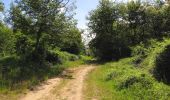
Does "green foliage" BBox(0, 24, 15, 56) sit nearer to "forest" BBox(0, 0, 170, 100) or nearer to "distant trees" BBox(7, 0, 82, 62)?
"forest" BBox(0, 0, 170, 100)

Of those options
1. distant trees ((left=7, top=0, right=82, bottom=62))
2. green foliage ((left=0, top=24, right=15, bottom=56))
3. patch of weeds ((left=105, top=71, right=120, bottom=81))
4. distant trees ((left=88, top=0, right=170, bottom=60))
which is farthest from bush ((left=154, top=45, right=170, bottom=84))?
distant trees ((left=88, top=0, right=170, bottom=60))

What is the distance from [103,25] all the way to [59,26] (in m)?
29.0

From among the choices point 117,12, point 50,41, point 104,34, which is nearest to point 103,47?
point 104,34

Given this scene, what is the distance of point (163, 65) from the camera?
84.4 ft

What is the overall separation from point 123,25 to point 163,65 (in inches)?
2062

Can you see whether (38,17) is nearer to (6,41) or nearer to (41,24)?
(41,24)

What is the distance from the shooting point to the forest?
2419 cm

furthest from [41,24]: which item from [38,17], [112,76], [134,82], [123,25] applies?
[123,25]

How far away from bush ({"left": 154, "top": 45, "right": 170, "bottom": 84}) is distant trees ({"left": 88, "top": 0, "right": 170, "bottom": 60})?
4370 centimetres

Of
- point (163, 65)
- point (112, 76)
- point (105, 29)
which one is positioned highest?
point (105, 29)

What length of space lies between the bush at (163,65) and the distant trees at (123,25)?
43704 millimetres

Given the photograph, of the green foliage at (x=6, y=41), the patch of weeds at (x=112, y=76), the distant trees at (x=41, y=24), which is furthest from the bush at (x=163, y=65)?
the green foliage at (x=6, y=41)

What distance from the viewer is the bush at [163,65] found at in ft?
84.1

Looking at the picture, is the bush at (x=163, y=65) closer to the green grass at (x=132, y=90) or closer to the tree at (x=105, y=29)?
the green grass at (x=132, y=90)
